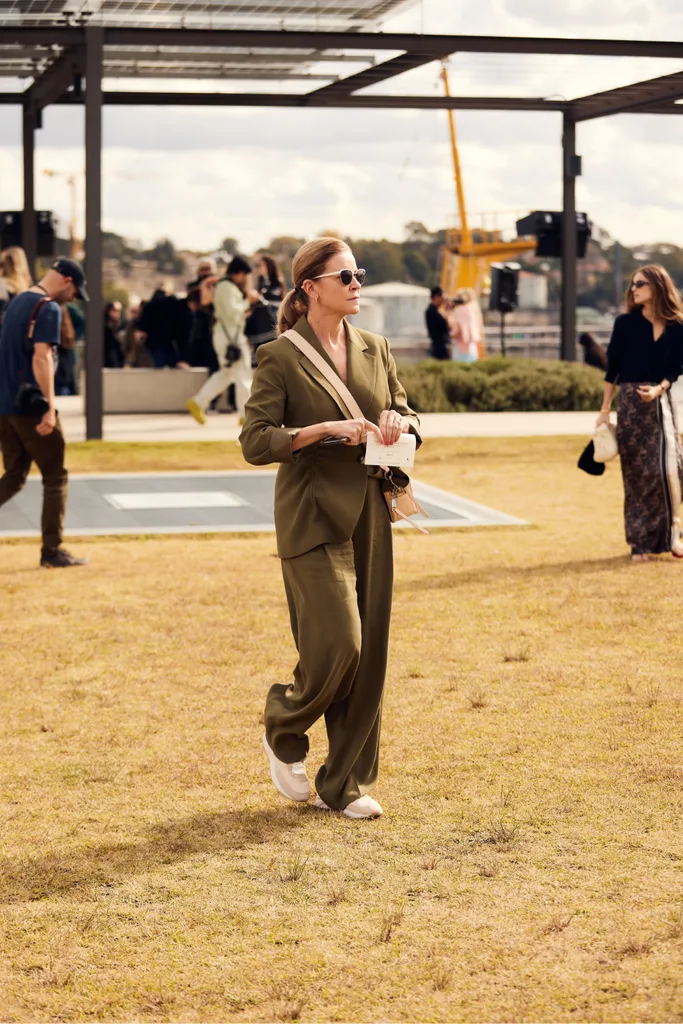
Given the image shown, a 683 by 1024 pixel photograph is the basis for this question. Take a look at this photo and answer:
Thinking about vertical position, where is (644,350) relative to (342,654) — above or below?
above

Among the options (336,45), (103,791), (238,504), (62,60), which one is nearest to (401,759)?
(103,791)

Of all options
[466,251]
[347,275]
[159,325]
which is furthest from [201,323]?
[466,251]

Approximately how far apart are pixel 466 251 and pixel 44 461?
58674 millimetres

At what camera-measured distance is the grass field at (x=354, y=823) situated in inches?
150

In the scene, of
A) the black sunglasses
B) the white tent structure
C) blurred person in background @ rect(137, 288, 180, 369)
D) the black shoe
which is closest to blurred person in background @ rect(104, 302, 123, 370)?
blurred person in background @ rect(137, 288, 180, 369)

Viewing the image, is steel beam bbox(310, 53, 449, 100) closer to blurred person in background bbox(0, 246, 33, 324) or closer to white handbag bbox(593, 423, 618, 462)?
blurred person in background bbox(0, 246, 33, 324)

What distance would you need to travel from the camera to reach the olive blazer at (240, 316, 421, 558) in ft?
15.9

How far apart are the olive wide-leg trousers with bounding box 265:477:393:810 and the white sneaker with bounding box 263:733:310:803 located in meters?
0.03

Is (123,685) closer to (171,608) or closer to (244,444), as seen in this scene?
(171,608)

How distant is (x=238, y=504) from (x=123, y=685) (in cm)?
595

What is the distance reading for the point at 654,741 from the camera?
19.4 feet

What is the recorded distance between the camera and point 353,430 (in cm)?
470

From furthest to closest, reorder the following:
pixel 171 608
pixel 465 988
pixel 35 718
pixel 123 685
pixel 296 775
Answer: pixel 171 608, pixel 123 685, pixel 35 718, pixel 296 775, pixel 465 988

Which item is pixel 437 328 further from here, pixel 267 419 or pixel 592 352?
pixel 267 419
